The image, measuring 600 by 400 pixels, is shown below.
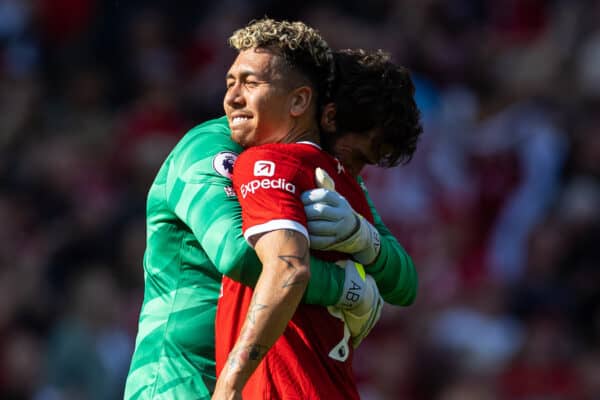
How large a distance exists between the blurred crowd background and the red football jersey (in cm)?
403

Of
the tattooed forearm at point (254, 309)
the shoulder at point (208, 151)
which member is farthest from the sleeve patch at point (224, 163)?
the tattooed forearm at point (254, 309)

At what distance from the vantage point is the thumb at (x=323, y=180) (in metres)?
3.09

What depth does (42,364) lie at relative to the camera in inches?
308

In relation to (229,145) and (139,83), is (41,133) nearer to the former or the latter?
(139,83)

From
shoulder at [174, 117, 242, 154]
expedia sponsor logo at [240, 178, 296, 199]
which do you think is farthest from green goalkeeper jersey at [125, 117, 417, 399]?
expedia sponsor logo at [240, 178, 296, 199]

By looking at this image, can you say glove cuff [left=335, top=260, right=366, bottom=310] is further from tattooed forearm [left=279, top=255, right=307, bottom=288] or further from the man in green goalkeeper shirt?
tattooed forearm [left=279, top=255, right=307, bottom=288]

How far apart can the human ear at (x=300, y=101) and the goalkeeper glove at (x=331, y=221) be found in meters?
0.24

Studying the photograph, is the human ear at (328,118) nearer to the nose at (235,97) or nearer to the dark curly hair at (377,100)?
the dark curly hair at (377,100)

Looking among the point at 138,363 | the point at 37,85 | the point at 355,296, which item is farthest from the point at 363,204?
the point at 37,85

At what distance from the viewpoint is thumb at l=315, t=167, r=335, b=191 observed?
10.1 feet

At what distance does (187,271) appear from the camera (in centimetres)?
335

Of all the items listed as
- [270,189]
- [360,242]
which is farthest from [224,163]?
[360,242]

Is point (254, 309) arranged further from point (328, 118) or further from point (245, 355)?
point (328, 118)

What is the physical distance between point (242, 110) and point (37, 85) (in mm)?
6493
